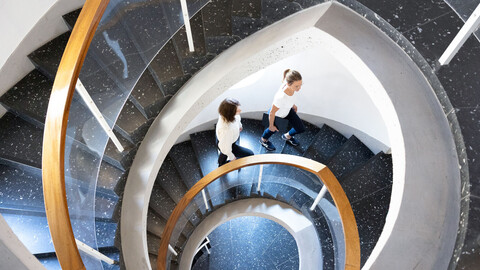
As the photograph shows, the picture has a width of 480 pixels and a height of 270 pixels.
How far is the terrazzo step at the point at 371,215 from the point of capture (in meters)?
4.72

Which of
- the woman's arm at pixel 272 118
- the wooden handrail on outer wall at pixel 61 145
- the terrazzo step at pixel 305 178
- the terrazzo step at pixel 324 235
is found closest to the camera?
the wooden handrail on outer wall at pixel 61 145

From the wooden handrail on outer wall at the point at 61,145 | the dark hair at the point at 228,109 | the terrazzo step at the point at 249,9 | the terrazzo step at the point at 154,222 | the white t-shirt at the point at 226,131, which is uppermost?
the terrazzo step at the point at 249,9

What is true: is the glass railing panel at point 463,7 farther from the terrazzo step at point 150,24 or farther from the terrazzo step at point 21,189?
the terrazzo step at point 21,189

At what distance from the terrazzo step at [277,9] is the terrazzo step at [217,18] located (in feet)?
1.28

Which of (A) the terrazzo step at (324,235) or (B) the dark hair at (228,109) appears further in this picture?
(A) the terrazzo step at (324,235)

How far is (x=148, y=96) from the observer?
365cm

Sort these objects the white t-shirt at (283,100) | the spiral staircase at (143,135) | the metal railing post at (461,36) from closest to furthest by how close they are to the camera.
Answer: the metal railing post at (461,36)
the spiral staircase at (143,135)
the white t-shirt at (283,100)

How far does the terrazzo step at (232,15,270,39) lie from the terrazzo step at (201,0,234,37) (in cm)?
8

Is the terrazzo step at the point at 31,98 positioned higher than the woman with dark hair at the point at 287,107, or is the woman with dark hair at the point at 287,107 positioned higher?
the woman with dark hair at the point at 287,107

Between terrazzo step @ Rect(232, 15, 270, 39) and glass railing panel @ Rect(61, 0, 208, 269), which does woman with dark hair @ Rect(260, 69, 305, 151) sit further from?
glass railing panel @ Rect(61, 0, 208, 269)

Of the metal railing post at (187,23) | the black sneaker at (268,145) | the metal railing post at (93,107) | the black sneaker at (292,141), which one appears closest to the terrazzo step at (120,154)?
the metal railing post at (93,107)

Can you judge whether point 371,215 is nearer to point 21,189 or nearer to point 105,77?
point 105,77

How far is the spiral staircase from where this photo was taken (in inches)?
106

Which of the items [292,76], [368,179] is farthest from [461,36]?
[368,179]
